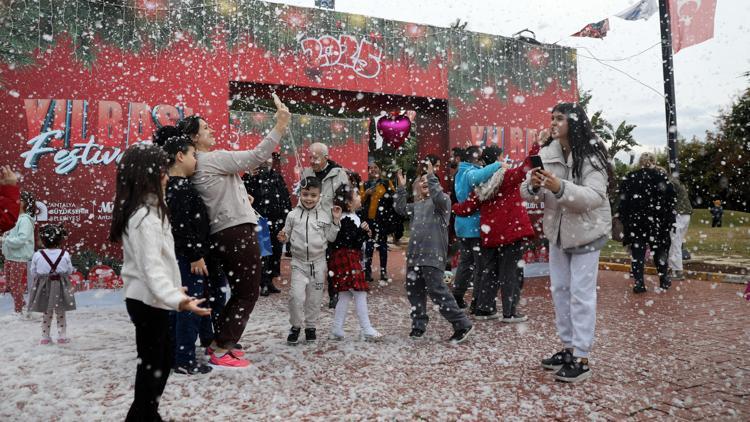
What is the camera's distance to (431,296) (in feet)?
16.6

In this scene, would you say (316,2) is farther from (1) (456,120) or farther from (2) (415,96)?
(1) (456,120)

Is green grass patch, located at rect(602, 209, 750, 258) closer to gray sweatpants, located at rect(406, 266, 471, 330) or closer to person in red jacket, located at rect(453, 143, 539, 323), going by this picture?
person in red jacket, located at rect(453, 143, 539, 323)

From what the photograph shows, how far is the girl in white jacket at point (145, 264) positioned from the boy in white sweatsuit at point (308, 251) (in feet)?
6.95

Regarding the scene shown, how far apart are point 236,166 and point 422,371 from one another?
2.03 m

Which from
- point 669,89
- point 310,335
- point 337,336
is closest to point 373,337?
point 337,336

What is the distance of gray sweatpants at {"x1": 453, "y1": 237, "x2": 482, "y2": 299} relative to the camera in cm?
616

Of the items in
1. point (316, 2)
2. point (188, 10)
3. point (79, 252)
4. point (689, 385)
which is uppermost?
point (316, 2)

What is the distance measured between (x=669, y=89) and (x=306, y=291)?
8.70 metres

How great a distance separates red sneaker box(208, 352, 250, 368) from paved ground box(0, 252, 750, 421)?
0.10 meters

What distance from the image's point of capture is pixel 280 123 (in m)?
4.01

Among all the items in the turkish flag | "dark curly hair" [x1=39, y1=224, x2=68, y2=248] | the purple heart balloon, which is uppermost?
the turkish flag

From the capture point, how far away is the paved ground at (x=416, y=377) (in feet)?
10.6

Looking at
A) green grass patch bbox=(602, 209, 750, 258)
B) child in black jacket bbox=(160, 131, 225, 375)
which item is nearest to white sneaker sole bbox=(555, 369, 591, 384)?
child in black jacket bbox=(160, 131, 225, 375)

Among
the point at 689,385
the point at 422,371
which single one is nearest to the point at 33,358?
the point at 422,371
